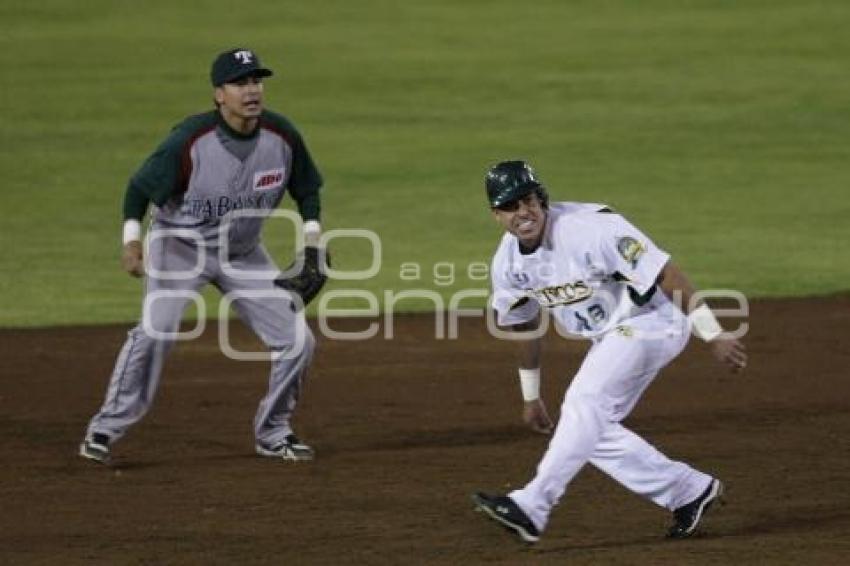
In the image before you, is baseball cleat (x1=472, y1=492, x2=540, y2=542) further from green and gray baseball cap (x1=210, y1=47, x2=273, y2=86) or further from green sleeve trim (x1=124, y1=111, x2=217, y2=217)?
green and gray baseball cap (x1=210, y1=47, x2=273, y2=86)

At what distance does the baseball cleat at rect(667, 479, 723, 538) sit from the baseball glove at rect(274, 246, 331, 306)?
2.46m

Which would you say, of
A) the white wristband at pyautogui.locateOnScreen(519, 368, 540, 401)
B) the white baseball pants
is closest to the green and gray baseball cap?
the white wristband at pyautogui.locateOnScreen(519, 368, 540, 401)

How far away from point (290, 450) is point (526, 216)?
2.46 m

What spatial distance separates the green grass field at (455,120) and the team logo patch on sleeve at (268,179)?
4.78 metres

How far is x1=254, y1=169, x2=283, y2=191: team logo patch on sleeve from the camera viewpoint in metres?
9.54

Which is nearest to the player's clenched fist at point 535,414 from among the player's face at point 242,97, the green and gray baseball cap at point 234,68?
the player's face at point 242,97

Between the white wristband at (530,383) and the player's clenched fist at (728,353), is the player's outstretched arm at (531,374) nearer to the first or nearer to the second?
the white wristband at (530,383)

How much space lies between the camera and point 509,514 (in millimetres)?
7625

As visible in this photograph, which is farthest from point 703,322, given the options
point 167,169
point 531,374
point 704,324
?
point 167,169

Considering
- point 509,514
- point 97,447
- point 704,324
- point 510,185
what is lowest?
point 97,447

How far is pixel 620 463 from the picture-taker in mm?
7859

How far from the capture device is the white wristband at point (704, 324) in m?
7.52

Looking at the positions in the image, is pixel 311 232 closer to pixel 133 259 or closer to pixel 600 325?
pixel 133 259

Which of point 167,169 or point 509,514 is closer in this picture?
point 509,514
